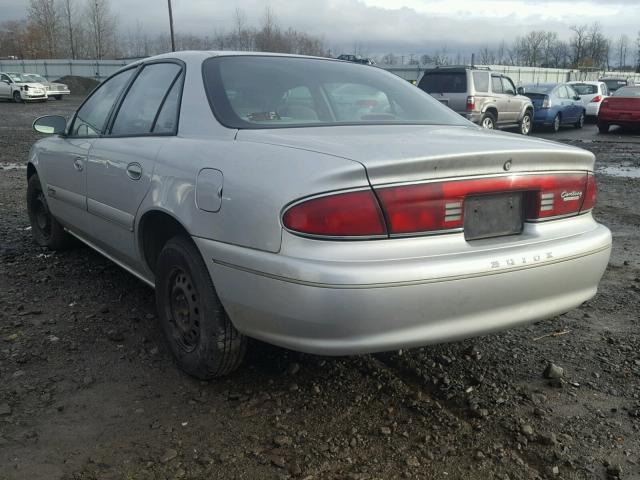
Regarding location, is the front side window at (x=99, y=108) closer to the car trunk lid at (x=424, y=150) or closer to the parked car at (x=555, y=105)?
the car trunk lid at (x=424, y=150)

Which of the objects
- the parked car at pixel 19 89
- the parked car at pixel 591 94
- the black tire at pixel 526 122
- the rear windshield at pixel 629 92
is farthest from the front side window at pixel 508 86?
the parked car at pixel 19 89

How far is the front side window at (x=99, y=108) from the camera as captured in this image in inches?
152

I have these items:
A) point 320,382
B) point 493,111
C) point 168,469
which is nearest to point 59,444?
point 168,469

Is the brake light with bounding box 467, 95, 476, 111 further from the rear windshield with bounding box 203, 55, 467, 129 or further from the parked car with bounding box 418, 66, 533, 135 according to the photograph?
the rear windshield with bounding box 203, 55, 467, 129

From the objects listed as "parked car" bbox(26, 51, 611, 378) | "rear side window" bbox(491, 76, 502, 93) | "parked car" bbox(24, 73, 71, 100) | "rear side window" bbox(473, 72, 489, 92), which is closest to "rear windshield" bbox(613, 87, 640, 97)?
"rear side window" bbox(491, 76, 502, 93)

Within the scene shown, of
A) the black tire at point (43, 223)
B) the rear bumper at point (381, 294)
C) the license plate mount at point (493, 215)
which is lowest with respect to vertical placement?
the black tire at point (43, 223)

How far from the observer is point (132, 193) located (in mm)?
3119

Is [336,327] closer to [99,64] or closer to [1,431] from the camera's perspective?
[1,431]

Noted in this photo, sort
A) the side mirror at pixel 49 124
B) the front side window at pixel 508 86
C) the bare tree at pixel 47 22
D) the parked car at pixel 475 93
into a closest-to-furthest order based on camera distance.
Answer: the side mirror at pixel 49 124 < the parked car at pixel 475 93 < the front side window at pixel 508 86 < the bare tree at pixel 47 22

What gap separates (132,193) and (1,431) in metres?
1.26

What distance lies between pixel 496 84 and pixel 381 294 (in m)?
15.2

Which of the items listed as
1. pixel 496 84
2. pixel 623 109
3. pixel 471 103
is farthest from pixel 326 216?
pixel 623 109

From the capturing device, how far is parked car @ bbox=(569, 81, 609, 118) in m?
21.5

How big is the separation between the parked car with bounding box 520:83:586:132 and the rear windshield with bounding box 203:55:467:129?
16194 millimetres
